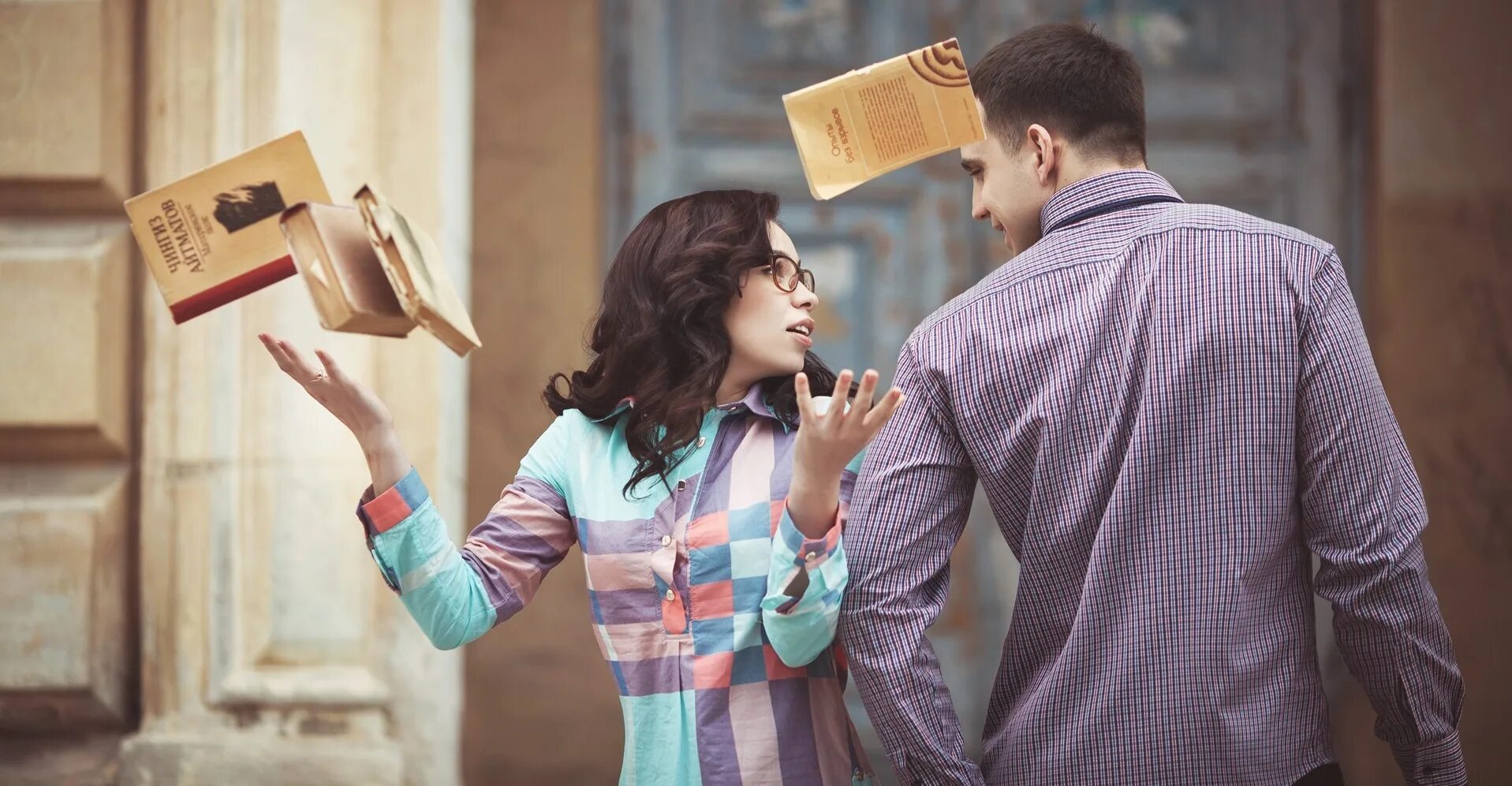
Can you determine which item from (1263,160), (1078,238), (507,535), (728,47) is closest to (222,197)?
(507,535)

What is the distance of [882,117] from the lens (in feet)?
5.62

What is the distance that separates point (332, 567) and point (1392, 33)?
8.94ft

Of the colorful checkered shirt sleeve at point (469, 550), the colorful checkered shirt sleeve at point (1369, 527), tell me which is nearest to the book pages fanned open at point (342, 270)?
the colorful checkered shirt sleeve at point (469, 550)

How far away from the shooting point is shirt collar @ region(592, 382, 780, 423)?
71.8 inches

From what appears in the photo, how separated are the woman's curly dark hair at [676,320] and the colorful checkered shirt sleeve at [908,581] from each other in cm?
19

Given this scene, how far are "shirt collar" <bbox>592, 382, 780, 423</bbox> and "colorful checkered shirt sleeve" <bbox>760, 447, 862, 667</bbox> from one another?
250 mm

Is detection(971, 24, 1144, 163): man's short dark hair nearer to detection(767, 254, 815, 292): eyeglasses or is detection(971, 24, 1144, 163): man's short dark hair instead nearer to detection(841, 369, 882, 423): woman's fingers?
detection(767, 254, 815, 292): eyeglasses

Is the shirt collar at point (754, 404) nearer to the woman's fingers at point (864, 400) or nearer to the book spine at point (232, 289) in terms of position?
the woman's fingers at point (864, 400)

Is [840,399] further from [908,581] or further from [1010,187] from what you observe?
[1010,187]

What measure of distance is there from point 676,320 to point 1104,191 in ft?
1.97

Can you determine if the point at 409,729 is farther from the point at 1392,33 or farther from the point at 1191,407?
the point at 1392,33

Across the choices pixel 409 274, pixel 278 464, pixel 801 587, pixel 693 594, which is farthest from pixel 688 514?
pixel 278 464

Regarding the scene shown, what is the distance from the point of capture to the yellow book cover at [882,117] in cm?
168

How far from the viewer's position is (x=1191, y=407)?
5.22 ft
